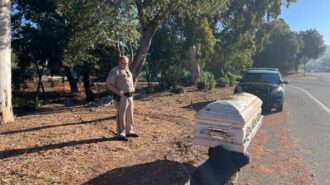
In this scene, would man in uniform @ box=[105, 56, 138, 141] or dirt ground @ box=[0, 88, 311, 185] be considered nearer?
dirt ground @ box=[0, 88, 311, 185]

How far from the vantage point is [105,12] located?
983 cm

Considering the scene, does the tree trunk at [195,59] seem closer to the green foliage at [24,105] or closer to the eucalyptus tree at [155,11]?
the green foliage at [24,105]

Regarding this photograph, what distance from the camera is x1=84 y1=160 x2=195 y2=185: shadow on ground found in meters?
5.36

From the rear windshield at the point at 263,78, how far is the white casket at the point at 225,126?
31.8ft

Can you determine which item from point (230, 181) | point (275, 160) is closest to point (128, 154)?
point (230, 181)

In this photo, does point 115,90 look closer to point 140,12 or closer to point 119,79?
point 119,79

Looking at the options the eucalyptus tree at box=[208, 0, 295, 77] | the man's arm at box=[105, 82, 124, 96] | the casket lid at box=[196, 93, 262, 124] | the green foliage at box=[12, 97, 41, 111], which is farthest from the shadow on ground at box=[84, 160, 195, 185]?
the eucalyptus tree at box=[208, 0, 295, 77]

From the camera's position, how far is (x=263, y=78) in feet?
50.3

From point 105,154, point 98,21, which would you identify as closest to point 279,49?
point 98,21

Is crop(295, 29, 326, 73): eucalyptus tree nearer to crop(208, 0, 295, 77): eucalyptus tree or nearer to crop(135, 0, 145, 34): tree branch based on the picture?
crop(208, 0, 295, 77): eucalyptus tree

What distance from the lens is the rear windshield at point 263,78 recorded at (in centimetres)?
1514

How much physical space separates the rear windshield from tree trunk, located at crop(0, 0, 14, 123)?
976 cm

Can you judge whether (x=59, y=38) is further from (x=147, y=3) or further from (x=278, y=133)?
(x=278, y=133)

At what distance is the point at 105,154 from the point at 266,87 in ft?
30.9
